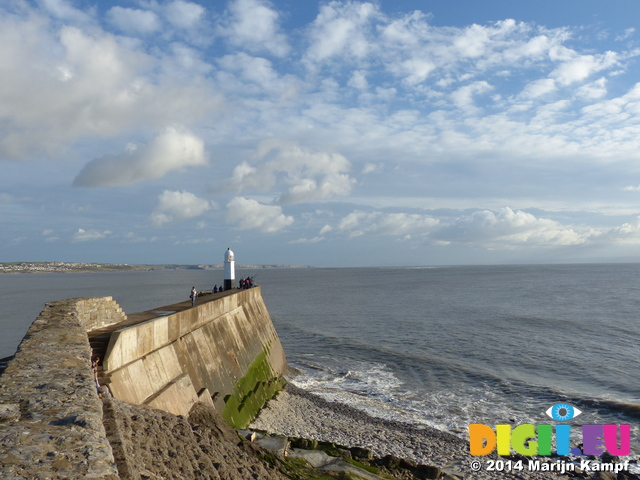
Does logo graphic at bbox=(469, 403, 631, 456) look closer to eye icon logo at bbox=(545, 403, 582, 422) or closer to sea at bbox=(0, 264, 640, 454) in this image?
sea at bbox=(0, 264, 640, 454)

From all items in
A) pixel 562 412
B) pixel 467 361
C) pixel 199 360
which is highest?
pixel 199 360

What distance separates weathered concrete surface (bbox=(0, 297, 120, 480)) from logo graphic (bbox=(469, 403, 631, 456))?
1288cm

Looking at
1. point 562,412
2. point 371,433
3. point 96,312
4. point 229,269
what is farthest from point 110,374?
point 229,269

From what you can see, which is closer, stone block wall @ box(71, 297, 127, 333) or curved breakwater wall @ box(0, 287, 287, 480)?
curved breakwater wall @ box(0, 287, 287, 480)

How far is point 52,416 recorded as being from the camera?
4629mm

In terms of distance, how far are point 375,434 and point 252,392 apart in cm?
511

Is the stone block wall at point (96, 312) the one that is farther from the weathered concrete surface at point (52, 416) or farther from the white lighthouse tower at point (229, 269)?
the white lighthouse tower at point (229, 269)

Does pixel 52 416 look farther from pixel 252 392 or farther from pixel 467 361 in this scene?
pixel 467 361

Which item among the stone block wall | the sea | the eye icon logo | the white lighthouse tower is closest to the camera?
the stone block wall

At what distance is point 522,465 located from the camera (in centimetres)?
1349

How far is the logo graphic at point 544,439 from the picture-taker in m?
14.4

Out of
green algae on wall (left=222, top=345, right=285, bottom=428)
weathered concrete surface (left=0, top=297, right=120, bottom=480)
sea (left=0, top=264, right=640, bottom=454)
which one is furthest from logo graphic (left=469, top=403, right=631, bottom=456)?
weathered concrete surface (left=0, top=297, right=120, bottom=480)

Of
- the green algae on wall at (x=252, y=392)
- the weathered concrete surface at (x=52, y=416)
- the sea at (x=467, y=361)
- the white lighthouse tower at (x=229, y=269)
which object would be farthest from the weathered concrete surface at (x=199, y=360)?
the white lighthouse tower at (x=229, y=269)

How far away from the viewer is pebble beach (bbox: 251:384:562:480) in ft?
43.8
